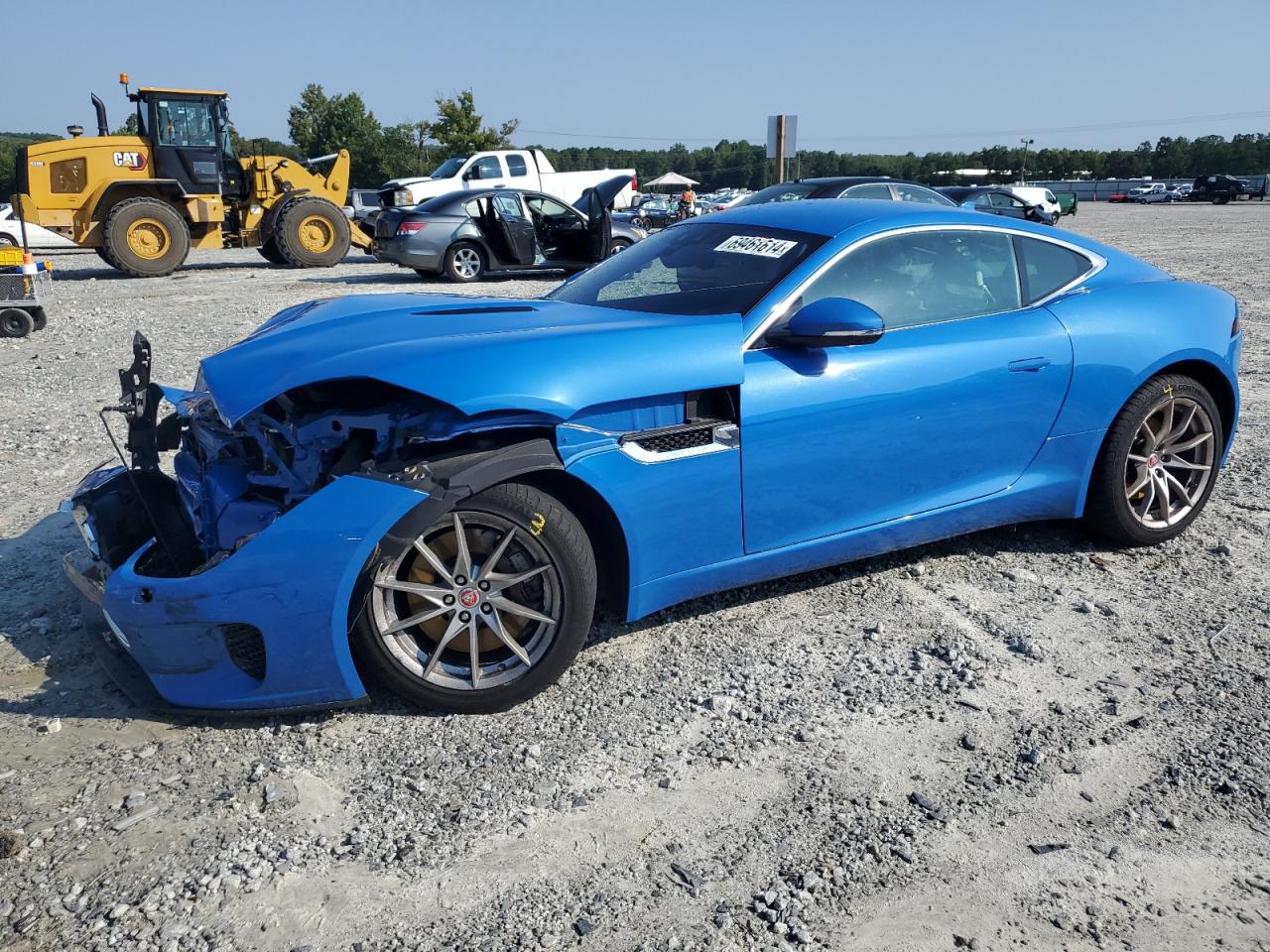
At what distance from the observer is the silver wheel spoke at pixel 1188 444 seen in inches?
171

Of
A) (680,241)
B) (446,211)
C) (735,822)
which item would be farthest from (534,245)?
(735,822)

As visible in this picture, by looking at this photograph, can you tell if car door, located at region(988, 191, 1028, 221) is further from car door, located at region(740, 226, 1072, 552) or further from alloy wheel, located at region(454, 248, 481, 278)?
car door, located at region(740, 226, 1072, 552)

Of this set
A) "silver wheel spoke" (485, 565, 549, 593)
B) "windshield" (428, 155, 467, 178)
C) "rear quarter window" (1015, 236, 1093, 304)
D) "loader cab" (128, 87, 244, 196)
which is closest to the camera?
"silver wheel spoke" (485, 565, 549, 593)

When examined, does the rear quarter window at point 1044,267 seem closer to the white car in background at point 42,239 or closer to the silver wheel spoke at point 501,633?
the silver wheel spoke at point 501,633

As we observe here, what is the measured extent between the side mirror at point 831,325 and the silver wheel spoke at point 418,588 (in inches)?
54.2

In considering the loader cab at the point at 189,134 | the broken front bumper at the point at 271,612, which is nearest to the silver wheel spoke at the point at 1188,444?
the broken front bumper at the point at 271,612

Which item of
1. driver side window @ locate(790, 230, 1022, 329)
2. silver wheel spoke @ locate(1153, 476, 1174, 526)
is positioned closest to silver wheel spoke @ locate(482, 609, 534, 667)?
driver side window @ locate(790, 230, 1022, 329)

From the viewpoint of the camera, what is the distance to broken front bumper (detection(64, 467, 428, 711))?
2.75 meters

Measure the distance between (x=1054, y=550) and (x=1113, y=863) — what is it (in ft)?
7.13

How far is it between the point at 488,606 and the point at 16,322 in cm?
971

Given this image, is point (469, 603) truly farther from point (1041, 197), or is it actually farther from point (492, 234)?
point (1041, 197)

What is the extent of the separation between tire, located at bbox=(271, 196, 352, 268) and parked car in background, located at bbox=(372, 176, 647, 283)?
3.21 m

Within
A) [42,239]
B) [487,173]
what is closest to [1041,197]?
[487,173]

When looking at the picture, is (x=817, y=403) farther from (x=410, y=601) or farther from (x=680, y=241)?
(x=410, y=601)
